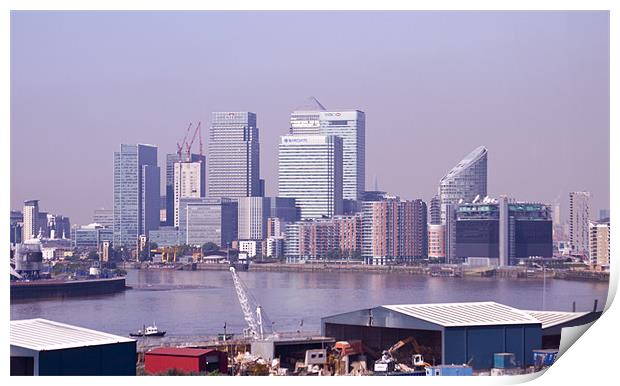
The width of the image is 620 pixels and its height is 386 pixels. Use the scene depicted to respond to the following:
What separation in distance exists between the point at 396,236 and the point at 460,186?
8.86 ft

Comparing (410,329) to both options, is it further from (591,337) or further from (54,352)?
(54,352)

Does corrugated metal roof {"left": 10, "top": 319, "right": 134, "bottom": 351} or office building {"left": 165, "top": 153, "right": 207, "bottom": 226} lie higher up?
office building {"left": 165, "top": 153, "right": 207, "bottom": 226}

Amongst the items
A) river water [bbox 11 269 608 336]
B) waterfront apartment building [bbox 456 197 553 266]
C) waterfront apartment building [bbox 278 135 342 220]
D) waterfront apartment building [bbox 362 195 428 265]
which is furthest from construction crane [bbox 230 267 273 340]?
waterfront apartment building [bbox 456 197 553 266]

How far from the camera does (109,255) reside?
16.7 metres

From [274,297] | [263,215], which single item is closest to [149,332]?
[274,297]

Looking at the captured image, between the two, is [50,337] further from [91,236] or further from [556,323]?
[91,236]

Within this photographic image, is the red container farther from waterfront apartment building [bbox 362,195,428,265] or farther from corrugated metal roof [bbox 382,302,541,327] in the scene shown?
waterfront apartment building [bbox 362,195,428,265]

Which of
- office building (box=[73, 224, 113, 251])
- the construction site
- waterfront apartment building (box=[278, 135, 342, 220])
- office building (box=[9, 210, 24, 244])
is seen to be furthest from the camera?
Result: waterfront apartment building (box=[278, 135, 342, 220])

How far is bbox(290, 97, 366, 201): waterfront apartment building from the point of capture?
14.5 meters

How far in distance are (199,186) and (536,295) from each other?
523 cm

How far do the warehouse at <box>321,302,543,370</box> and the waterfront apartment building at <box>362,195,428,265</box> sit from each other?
921 centimetres

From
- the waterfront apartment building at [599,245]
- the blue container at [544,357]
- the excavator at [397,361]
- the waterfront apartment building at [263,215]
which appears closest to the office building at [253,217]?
the waterfront apartment building at [263,215]

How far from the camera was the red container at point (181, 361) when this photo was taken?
719cm
